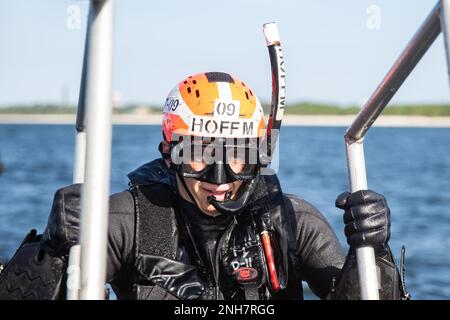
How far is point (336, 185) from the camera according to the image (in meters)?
19.0

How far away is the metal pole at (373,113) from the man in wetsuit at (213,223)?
453mm

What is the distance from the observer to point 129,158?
2602 cm

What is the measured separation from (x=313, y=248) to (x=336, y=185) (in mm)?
15565

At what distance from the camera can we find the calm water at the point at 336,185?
36.0ft

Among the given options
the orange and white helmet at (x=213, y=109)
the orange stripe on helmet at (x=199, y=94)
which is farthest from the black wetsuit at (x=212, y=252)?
the orange stripe on helmet at (x=199, y=94)

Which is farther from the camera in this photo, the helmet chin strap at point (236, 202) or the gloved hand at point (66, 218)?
the helmet chin strap at point (236, 202)

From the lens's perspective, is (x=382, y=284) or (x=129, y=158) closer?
(x=382, y=284)

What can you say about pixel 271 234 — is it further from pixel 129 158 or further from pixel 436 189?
pixel 129 158

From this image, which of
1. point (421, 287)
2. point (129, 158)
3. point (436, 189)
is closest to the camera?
point (421, 287)

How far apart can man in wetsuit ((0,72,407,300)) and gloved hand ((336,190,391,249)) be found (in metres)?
0.27

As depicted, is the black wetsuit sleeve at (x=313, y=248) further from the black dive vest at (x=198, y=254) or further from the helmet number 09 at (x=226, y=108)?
the helmet number 09 at (x=226, y=108)

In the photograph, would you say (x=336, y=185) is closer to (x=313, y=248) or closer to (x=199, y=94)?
(x=313, y=248)
